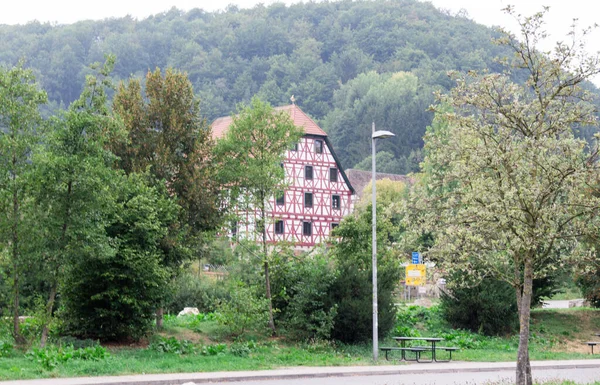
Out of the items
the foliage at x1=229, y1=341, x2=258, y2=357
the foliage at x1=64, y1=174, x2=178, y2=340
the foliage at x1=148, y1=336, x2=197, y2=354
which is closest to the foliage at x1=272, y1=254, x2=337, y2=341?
the foliage at x1=229, y1=341, x2=258, y2=357

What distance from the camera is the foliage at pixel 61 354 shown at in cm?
1794

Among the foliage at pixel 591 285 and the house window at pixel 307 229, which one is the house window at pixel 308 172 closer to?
the house window at pixel 307 229

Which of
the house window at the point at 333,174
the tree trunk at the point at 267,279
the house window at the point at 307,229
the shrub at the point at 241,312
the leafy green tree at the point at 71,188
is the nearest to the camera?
the leafy green tree at the point at 71,188

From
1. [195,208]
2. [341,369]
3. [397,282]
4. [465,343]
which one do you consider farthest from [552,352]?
[195,208]

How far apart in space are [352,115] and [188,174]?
89307 mm

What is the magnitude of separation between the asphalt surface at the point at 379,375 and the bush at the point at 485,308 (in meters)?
6.02

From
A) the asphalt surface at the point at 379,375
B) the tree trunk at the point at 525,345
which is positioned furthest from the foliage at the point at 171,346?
the tree trunk at the point at 525,345

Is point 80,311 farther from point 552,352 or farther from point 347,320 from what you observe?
point 552,352

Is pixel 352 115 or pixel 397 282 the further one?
pixel 352 115

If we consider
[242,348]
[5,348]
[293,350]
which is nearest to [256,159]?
[293,350]

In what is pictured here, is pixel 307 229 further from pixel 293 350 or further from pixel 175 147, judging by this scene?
pixel 293 350

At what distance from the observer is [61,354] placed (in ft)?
61.0

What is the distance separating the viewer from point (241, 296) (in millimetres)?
24406

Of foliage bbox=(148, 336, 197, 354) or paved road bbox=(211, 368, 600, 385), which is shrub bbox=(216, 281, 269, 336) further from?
paved road bbox=(211, 368, 600, 385)
